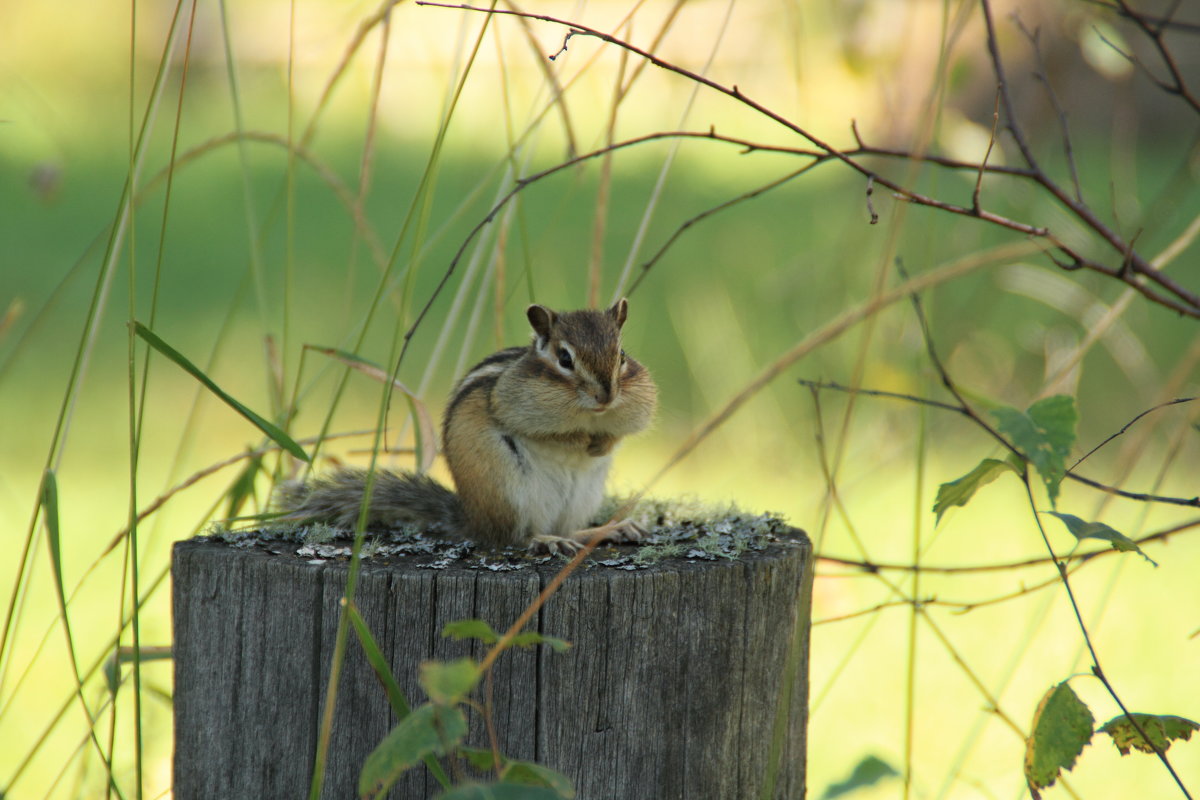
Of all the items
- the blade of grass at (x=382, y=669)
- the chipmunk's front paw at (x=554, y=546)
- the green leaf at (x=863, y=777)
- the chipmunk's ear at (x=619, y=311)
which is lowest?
the green leaf at (x=863, y=777)

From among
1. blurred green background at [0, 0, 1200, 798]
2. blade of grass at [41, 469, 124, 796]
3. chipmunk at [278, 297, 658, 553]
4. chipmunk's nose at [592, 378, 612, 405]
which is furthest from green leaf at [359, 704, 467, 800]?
chipmunk's nose at [592, 378, 612, 405]

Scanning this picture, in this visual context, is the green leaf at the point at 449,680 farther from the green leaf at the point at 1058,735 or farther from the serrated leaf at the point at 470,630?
the green leaf at the point at 1058,735

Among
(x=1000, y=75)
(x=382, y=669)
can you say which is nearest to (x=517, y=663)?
(x=382, y=669)

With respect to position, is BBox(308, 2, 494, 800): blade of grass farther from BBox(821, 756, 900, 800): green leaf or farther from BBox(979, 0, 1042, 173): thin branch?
BBox(821, 756, 900, 800): green leaf

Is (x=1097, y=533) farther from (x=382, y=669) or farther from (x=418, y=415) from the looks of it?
(x=418, y=415)

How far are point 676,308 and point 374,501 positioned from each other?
536cm

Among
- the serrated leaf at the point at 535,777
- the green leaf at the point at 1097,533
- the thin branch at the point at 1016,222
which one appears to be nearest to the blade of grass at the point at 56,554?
the serrated leaf at the point at 535,777

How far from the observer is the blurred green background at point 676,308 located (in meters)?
2.31

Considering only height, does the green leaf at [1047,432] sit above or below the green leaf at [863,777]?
above

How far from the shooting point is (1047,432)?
1369mm

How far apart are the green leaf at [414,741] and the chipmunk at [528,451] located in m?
0.91

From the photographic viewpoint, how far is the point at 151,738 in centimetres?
293

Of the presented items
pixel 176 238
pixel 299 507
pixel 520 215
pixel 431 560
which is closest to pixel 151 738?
pixel 299 507

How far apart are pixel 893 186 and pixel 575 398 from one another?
33.4 inches
